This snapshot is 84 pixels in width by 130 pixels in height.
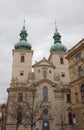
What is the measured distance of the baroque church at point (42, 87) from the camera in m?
45.3

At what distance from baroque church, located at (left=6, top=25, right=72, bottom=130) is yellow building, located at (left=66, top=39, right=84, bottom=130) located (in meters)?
9.34

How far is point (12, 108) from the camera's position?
43.7m

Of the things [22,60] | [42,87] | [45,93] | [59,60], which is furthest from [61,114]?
[22,60]

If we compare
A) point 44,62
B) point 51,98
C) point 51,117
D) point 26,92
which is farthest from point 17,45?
point 51,117

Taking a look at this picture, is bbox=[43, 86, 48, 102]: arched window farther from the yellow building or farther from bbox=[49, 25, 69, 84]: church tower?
the yellow building

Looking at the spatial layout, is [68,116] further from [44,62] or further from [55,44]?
[55,44]

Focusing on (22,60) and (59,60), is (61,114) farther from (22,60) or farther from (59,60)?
(22,60)

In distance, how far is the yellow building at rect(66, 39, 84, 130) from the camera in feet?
110

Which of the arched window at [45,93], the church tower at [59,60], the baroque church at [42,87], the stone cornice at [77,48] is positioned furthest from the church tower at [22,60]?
the stone cornice at [77,48]

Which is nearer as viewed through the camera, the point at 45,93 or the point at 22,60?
the point at 45,93

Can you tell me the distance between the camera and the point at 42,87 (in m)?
49.8

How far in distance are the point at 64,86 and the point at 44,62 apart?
28.2 feet

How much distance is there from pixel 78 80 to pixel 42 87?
1587 centimetres

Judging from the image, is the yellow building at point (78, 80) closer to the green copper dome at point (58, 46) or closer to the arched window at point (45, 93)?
the arched window at point (45, 93)
